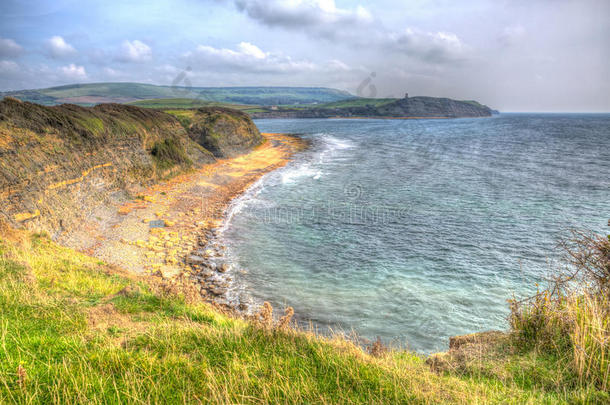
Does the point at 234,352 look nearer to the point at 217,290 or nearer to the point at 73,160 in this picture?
the point at 217,290

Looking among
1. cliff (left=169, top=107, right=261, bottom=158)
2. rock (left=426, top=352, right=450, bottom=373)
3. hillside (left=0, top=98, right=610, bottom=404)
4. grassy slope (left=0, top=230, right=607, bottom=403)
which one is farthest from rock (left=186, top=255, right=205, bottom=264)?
cliff (left=169, top=107, right=261, bottom=158)

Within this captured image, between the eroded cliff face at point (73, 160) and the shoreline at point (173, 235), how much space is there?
4.09ft

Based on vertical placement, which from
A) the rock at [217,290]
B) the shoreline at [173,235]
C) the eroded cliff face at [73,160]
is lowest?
the rock at [217,290]

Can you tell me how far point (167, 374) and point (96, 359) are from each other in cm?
115

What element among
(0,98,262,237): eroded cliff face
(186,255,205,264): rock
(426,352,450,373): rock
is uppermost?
(0,98,262,237): eroded cliff face

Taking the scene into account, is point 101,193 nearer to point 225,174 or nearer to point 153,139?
point 153,139

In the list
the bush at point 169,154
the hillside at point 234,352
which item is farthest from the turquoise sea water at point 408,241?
the bush at point 169,154

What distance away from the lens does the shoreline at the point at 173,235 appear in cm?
1535

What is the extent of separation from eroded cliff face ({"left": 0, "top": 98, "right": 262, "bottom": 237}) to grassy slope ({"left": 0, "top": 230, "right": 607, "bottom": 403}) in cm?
1216

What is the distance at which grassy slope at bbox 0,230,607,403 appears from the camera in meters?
3.88

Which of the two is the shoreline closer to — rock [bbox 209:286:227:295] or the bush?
rock [bbox 209:286:227:295]

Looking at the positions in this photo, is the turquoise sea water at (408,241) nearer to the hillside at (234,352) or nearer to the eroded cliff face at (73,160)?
the hillside at (234,352)

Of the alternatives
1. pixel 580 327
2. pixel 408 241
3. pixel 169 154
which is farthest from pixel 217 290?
pixel 169 154

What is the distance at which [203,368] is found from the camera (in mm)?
4504
